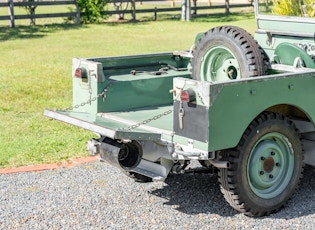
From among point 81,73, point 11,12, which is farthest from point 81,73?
point 11,12

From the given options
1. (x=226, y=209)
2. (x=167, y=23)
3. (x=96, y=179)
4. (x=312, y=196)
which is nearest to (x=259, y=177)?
(x=226, y=209)

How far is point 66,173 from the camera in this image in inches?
269

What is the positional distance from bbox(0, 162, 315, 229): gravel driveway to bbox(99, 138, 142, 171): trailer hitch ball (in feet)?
1.46

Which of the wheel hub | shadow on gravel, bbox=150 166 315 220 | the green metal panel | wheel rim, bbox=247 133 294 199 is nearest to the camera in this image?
the green metal panel

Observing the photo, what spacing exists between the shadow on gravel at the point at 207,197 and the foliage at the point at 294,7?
5.43ft

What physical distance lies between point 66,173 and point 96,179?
0.39 meters

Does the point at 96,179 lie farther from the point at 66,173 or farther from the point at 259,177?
the point at 259,177

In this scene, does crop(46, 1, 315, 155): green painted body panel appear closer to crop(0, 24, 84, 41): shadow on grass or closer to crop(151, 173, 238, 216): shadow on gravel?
crop(151, 173, 238, 216): shadow on gravel

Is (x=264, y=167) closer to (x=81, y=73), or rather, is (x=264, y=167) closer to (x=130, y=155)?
(x=130, y=155)

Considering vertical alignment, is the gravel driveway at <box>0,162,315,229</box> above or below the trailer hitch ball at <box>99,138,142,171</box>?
below

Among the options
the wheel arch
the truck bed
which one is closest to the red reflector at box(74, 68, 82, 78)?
the truck bed

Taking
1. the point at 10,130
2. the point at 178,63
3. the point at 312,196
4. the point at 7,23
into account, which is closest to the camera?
the point at 312,196

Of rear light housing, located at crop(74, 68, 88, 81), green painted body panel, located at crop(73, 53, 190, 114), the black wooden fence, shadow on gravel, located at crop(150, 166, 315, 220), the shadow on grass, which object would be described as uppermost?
rear light housing, located at crop(74, 68, 88, 81)

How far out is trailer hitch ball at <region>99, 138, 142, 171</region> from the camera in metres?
5.44
